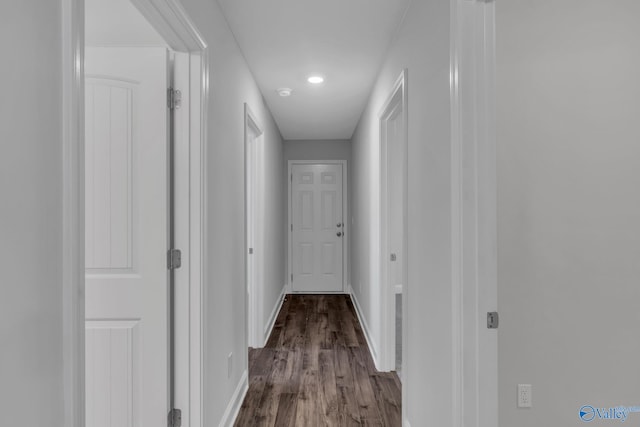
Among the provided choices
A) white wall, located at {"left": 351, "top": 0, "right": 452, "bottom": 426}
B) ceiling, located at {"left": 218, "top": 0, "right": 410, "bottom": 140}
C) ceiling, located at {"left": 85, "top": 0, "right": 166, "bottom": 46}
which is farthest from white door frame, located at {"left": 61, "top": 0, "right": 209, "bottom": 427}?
white wall, located at {"left": 351, "top": 0, "right": 452, "bottom": 426}

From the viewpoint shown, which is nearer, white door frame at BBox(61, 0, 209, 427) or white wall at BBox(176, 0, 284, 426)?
white door frame at BBox(61, 0, 209, 427)

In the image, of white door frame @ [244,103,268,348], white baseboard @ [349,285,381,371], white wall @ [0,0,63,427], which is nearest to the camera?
white wall @ [0,0,63,427]

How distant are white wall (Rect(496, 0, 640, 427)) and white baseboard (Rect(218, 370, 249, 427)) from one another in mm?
1462

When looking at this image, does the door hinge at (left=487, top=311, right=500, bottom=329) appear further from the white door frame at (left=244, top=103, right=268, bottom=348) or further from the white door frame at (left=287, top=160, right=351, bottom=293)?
the white door frame at (left=287, top=160, right=351, bottom=293)

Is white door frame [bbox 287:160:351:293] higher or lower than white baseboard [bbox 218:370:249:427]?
higher

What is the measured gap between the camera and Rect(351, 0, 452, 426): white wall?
5.08 ft

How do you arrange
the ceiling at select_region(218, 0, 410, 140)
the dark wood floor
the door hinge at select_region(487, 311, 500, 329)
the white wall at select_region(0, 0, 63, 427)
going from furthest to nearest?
the dark wood floor < the ceiling at select_region(218, 0, 410, 140) < the door hinge at select_region(487, 311, 500, 329) < the white wall at select_region(0, 0, 63, 427)

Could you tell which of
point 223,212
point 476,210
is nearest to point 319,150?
point 223,212

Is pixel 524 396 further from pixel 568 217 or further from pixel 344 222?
pixel 344 222

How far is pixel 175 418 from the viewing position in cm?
176

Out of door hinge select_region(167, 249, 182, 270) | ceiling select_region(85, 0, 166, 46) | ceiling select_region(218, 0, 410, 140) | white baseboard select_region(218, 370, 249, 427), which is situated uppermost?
ceiling select_region(218, 0, 410, 140)

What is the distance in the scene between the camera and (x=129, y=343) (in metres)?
1.71

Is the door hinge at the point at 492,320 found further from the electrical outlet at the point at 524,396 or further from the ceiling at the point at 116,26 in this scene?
the ceiling at the point at 116,26

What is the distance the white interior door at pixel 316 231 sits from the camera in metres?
6.06
